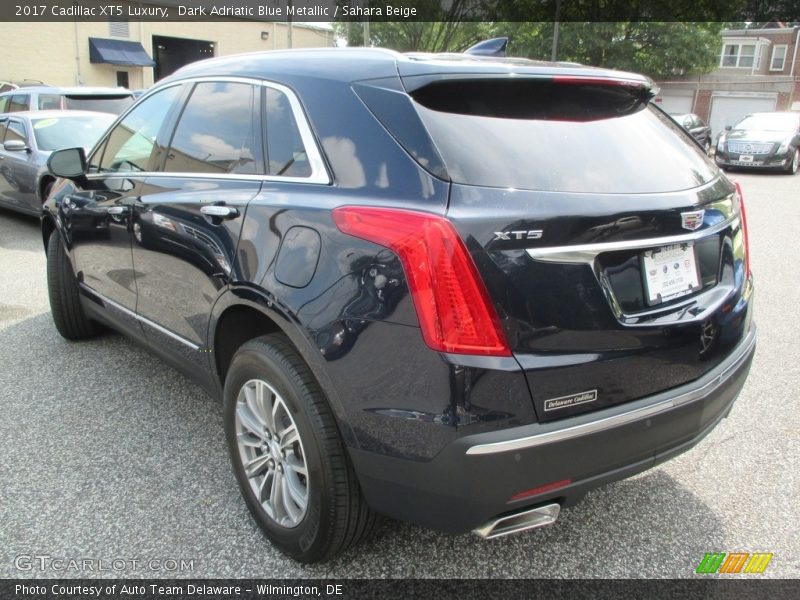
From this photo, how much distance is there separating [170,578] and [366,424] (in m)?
1.01

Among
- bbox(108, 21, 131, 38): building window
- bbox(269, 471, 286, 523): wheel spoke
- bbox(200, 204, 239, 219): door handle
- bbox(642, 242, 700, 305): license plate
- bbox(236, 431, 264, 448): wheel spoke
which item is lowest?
bbox(269, 471, 286, 523): wheel spoke

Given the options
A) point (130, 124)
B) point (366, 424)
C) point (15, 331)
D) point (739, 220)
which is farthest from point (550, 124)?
point (15, 331)

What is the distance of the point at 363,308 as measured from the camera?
1.93 metres

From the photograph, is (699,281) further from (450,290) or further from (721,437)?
(721,437)

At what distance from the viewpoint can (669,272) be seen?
212 cm

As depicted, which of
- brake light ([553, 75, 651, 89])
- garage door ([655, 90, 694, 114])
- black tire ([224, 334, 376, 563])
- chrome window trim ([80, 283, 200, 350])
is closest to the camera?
black tire ([224, 334, 376, 563])

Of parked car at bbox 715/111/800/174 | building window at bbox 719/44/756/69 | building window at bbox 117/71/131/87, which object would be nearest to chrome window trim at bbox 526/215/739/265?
parked car at bbox 715/111/800/174

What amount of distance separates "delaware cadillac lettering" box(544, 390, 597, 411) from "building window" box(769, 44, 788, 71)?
1923 inches

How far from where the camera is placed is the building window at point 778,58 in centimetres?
4184

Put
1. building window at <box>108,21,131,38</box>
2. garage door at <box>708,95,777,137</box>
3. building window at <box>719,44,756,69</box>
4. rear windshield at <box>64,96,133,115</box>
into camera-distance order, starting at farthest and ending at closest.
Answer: building window at <box>719,44,756,69</box> < garage door at <box>708,95,777,137</box> < building window at <box>108,21,131,38</box> < rear windshield at <box>64,96,133,115</box>

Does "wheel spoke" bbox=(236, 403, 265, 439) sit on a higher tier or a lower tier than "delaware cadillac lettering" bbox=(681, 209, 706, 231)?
lower

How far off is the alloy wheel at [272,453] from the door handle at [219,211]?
63 cm

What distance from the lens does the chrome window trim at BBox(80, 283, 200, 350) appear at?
2971 mm

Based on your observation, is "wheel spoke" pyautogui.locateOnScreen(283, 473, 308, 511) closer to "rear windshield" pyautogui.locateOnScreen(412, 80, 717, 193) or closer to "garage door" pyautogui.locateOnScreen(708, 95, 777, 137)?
"rear windshield" pyautogui.locateOnScreen(412, 80, 717, 193)
